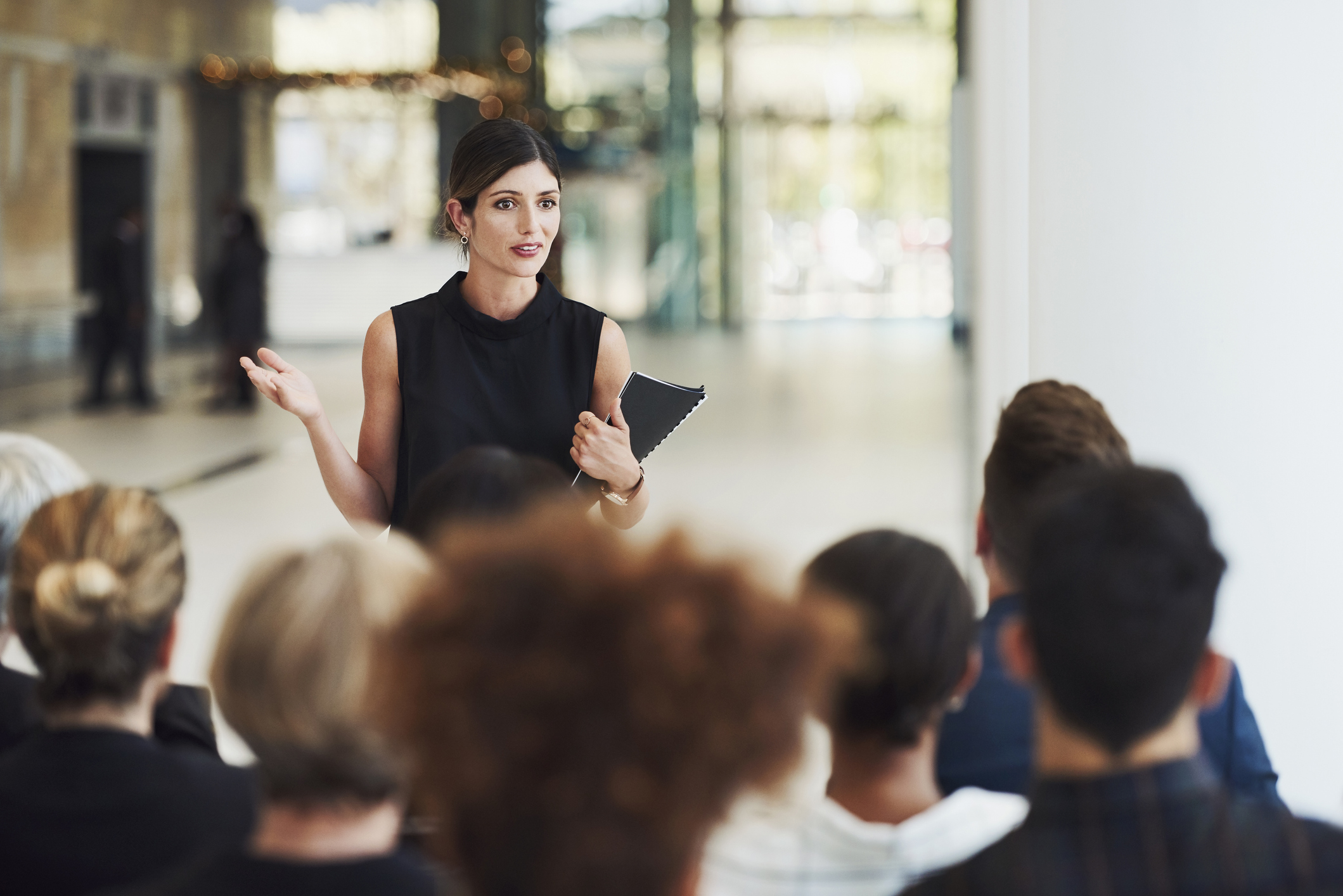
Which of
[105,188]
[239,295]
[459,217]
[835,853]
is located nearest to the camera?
[835,853]

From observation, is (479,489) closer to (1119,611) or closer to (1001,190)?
(1119,611)

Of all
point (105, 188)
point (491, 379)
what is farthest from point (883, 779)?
point (105, 188)

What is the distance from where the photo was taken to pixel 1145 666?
1150 mm

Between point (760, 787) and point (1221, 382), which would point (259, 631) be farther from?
point (1221, 382)

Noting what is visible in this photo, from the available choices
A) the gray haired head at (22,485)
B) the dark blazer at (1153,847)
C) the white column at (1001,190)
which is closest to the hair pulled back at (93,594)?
the gray haired head at (22,485)

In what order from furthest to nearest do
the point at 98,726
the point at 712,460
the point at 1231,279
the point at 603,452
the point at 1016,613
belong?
the point at 712,460 → the point at 1231,279 → the point at 603,452 → the point at 1016,613 → the point at 98,726

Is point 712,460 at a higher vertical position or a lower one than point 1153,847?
lower

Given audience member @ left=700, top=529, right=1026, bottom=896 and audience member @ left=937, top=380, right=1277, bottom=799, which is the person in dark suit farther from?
audience member @ left=700, top=529, right=1026, bottom=896

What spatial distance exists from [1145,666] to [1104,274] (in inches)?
93.5

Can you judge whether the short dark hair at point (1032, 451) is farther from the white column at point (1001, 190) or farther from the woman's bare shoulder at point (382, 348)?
Answer: the white column at point (1001, 190)

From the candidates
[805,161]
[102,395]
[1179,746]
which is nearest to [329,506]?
[102,395]

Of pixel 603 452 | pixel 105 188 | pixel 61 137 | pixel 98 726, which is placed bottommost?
pixel 98 726

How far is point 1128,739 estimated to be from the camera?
1.16 meters

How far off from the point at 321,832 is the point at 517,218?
4.21 feet
